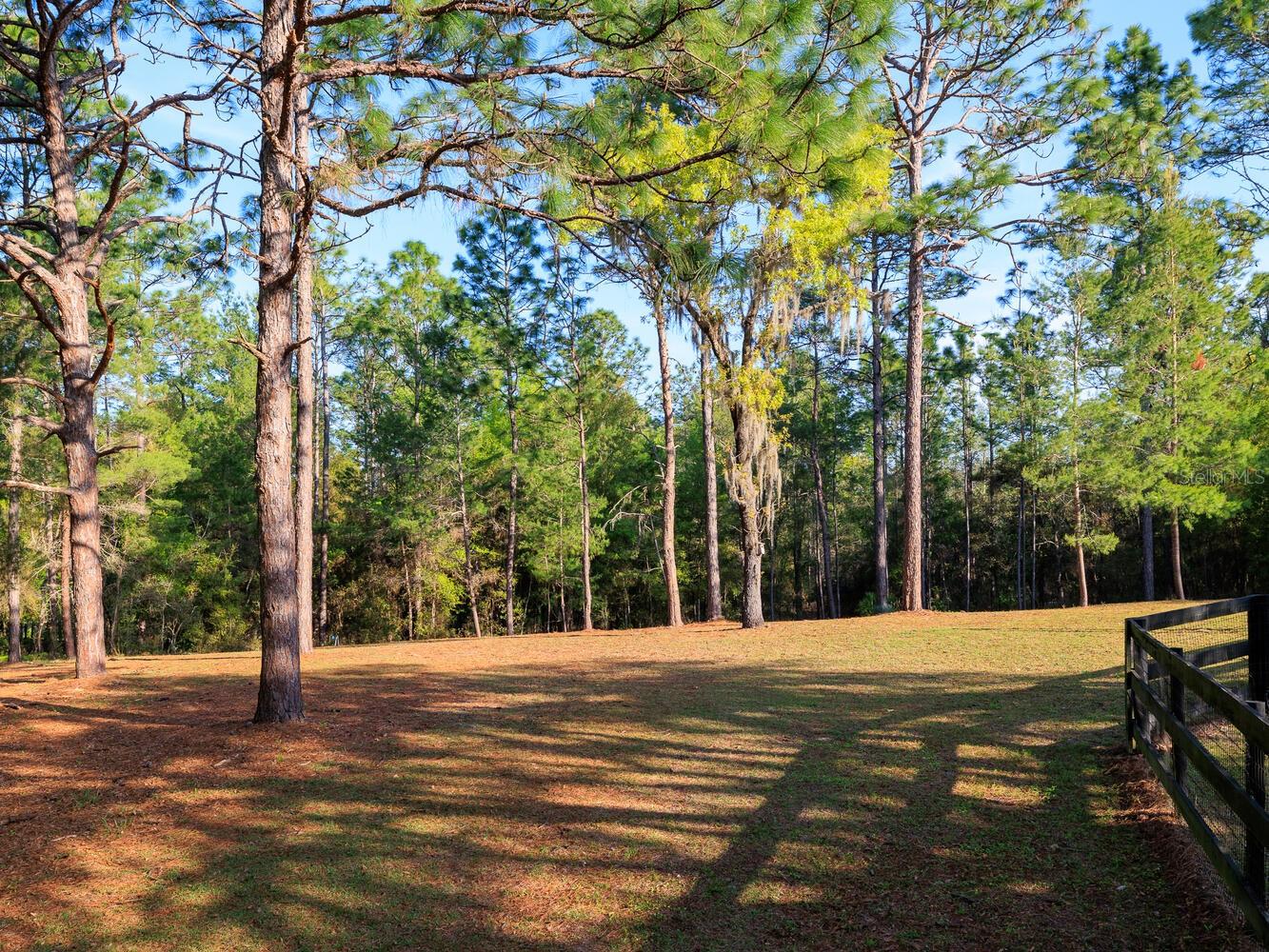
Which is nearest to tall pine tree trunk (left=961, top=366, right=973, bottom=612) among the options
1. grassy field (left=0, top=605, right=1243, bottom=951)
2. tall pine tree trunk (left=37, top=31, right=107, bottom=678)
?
grassy field (left=0, top=605, right=1243, bottom=951)

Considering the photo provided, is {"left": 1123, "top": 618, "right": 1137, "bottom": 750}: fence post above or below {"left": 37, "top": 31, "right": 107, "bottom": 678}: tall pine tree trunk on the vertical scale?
below

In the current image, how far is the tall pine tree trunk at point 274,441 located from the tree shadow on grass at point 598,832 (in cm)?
53

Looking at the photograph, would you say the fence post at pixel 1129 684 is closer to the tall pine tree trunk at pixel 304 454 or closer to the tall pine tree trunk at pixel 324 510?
the tall pine tree trunk at pixel 304 454

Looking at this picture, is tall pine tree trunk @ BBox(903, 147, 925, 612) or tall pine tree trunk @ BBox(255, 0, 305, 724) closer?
tall pine tree trunk @ BBox(255, 0, 305, 724)

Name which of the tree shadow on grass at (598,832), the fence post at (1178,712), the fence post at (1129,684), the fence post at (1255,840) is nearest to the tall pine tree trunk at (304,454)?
the tree shadow on grass at (598,832)

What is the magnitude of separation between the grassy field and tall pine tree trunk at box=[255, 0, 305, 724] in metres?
0.50

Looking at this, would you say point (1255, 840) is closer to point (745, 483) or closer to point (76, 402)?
point (745, 483)

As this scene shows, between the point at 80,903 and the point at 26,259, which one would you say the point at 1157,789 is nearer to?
the point at 80,903

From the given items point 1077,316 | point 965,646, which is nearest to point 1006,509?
point 1077,316

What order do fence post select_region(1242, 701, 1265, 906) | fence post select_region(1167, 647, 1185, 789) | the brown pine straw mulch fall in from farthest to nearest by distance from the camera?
fence post select_region(1167, 647, 1185, 789)
the brown pine straw mulch
fence post select_region(1242, 701, 1265, 906)

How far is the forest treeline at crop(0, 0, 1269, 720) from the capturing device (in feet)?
21.4

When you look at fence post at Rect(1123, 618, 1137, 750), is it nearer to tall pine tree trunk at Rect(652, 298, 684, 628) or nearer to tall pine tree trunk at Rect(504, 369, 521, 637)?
tall pine tree trunk at Rect(652, 298, 684, 628)

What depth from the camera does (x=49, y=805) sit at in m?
4.92

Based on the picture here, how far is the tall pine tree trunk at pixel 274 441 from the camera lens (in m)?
6.87
